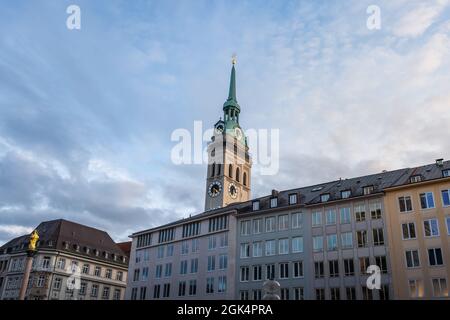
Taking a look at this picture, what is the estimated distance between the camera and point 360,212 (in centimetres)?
5700

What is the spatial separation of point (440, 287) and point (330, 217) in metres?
15.9

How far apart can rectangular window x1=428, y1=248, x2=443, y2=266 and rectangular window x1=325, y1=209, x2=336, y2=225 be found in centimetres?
1261

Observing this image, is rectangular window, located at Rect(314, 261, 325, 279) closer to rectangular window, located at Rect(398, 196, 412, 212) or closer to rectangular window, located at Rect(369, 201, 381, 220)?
rectangular window, located at Rect(369, 201, 381, 220)

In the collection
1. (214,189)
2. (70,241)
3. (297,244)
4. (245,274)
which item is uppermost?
(214,189)

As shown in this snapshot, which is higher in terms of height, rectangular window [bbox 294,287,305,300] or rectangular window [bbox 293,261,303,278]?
rectangular window [bbox 293,261,303,278]

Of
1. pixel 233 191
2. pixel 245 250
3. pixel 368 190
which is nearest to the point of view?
pixel 368 190

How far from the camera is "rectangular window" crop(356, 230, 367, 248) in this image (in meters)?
54.8

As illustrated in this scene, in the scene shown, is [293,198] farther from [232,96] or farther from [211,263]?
[232,96]

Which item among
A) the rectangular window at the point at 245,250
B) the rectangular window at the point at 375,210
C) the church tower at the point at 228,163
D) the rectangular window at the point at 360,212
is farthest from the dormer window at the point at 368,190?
the church tower at the point at 228,163

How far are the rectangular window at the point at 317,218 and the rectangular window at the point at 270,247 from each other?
6495mm

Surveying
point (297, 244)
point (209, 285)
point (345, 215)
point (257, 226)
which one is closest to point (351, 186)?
point (345, 215)

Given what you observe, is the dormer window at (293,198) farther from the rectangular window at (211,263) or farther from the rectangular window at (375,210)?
the rectangular window at (211,263)

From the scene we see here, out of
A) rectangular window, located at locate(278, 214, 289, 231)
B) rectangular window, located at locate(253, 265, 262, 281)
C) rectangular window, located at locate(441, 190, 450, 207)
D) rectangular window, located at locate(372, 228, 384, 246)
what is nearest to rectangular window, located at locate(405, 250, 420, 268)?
rectangular window, located at locate(372, 228, 384, 246)
